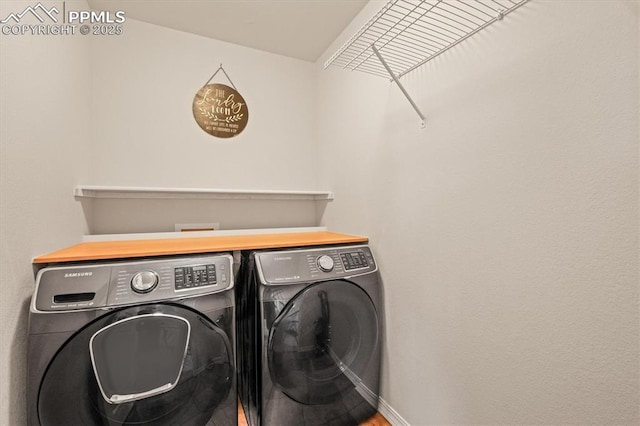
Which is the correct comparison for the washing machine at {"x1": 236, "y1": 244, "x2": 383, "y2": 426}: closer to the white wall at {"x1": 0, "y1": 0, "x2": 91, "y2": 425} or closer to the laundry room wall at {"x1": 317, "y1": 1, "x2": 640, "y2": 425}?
the laundry room wall at {"x1": 317, "y1": 1, "x2": 640, "y2": 425}

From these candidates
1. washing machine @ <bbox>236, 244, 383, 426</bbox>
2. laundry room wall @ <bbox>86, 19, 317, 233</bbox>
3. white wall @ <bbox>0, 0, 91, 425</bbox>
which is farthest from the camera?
laundry room wall @ <bbox>86, 19, 317, 233</bbox>

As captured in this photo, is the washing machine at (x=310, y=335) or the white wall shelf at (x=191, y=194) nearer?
the washing machine at (x=310, y=335)

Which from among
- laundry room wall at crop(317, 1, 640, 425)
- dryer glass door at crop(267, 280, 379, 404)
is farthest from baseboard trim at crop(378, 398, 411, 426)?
dryer glass door at crop(267, 280, 379, 404)

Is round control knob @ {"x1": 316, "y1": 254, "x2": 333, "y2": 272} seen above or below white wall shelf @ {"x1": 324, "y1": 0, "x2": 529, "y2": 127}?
below

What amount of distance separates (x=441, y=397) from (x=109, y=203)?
6.95 ft

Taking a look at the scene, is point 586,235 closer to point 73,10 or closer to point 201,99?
point 201,99

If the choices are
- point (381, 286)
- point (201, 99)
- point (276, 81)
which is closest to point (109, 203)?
point (201, 99)

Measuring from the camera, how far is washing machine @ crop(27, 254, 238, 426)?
924mm

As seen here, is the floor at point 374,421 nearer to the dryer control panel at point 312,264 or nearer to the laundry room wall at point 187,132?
the dryer control panel at point 312,264

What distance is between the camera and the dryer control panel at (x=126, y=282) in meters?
0.97

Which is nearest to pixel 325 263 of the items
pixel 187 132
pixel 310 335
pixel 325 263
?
pixel 325 263

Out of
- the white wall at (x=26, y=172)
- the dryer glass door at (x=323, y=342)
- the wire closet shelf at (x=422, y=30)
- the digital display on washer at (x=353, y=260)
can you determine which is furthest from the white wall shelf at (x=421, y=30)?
the white wall at (x=26, y=172)

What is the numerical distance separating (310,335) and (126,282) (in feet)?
2.64

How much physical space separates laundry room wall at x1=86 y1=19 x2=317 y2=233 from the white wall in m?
0.39
